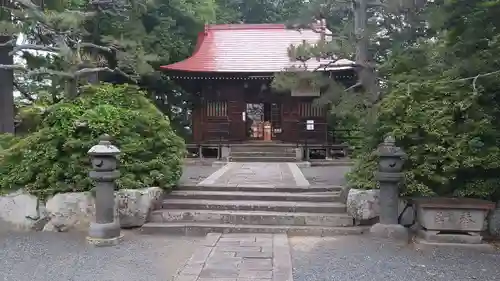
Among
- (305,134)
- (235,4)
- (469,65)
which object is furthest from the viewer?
(235,4)

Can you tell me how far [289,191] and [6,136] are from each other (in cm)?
563

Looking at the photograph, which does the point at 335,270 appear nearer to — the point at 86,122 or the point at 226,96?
the point at 86,122

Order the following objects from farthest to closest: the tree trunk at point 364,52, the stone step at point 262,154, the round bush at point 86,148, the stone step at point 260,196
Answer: the stone step at point 262,154 → the tree trunk at point 364,52 → the stone step at point 260,196 → the round bush at point 86,148

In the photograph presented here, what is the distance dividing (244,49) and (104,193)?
1357cm

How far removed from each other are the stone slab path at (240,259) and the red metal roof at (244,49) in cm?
1041

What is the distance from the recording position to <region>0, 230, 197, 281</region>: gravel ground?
4645 millimetres

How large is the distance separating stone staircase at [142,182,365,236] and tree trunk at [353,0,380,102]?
2.72 meters

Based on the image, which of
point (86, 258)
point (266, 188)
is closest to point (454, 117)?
point (266, 188)

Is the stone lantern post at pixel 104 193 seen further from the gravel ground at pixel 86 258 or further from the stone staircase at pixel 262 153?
the stone staircase at pixel 262 153

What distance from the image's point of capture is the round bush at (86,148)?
6.68 metres

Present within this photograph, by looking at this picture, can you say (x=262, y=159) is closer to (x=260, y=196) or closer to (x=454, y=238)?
(x=260, y=196)

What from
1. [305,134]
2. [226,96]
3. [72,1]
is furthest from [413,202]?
[72,1]

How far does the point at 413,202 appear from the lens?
243 inches

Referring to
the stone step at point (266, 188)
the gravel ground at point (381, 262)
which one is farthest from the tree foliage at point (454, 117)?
the stone step at point (266, 188)
